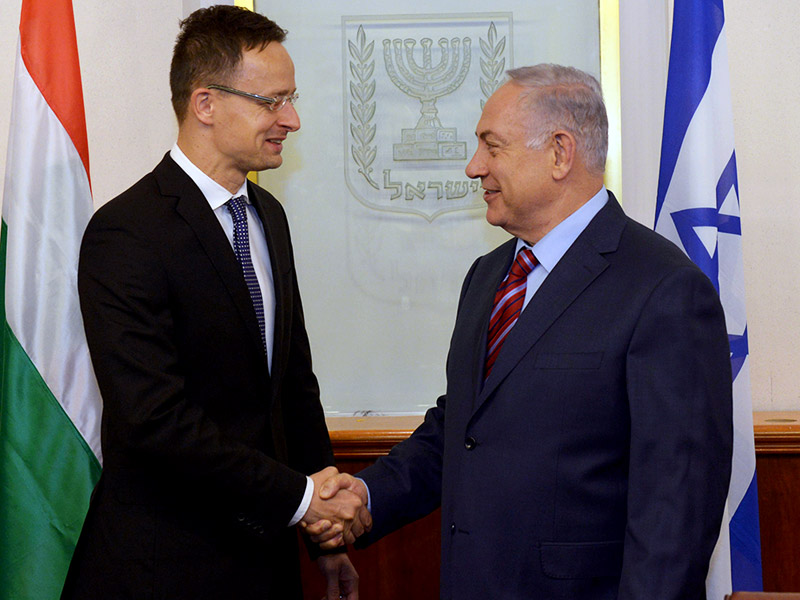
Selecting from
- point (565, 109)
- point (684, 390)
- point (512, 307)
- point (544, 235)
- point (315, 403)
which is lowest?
point (315, 403)

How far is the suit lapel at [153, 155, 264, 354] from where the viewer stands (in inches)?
79.0

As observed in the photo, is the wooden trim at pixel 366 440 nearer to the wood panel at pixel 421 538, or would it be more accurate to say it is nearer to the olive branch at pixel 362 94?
the wood panel at pixel 421 538

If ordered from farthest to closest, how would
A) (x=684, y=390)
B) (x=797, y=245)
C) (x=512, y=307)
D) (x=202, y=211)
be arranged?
1. (x=797, y=245)
2. (x=202, y=211)
3. (x=512, y=307)
4. (x=684, y=390)

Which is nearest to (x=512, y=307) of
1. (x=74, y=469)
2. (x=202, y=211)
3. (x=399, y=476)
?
(x=399, y=476)

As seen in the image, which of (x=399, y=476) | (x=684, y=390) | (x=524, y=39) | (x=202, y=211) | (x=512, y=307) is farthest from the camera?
(x=524, y=39)

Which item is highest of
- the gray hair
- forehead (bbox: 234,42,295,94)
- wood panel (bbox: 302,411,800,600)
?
forehead (bbox: 234,42,295,94)

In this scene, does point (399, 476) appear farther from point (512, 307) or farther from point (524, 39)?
point (524, 39)

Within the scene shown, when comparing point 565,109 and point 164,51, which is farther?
point 164,51

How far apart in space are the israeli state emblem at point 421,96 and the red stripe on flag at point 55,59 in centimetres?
118

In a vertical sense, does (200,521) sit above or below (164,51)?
below

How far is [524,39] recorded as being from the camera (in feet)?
11.3

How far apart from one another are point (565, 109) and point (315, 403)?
40.2 inches

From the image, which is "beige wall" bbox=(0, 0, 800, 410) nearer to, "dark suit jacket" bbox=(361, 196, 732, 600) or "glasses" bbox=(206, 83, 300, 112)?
"glasses" bbox=(206, 83, 300, 112)

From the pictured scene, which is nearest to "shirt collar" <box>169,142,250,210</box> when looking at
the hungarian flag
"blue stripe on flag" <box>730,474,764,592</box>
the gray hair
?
the hungarian flag
